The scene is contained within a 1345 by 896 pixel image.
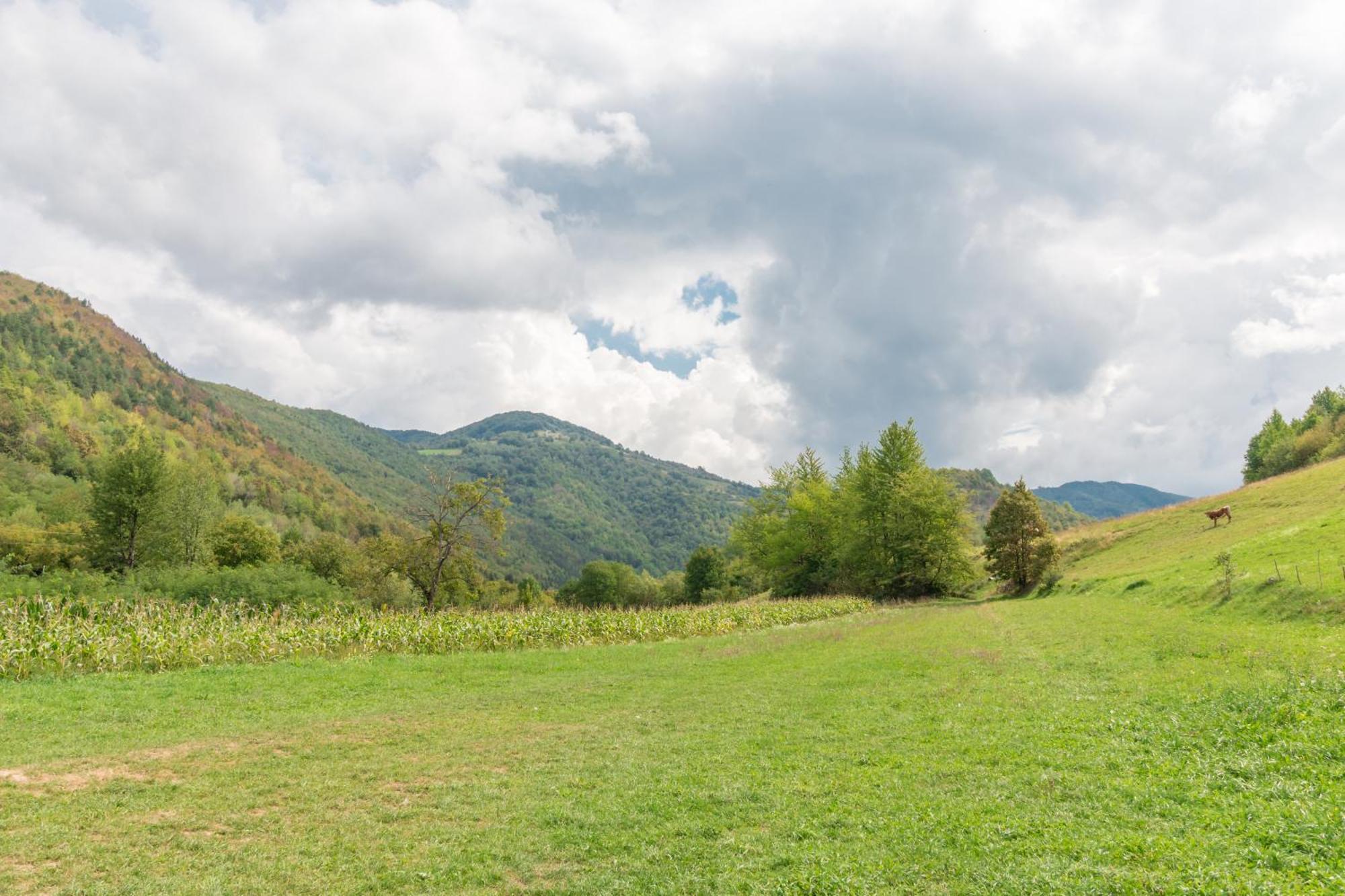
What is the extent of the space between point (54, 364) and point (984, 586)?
186 meters

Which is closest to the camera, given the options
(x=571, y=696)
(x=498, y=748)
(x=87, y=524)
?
(x=498, y=748)

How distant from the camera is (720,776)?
1086 centimetres

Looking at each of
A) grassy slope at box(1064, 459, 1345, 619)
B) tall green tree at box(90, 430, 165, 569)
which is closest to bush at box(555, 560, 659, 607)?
tall green tree at box(90, 430, 165, 569)

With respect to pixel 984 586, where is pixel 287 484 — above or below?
above

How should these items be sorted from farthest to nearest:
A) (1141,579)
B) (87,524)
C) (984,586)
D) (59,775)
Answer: (984,586), (87,524), (1141,579), (59,775)

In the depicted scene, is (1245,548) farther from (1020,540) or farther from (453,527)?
(453,527)

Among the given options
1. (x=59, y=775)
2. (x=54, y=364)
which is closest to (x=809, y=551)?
(x=59, y=775)

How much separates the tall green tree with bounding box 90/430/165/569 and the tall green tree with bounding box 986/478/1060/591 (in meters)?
65.5

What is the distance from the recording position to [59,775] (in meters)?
10.4

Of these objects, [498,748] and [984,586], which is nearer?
[498,748]

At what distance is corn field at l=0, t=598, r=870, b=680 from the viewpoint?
19.1m

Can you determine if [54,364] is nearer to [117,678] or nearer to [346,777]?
[117,678]

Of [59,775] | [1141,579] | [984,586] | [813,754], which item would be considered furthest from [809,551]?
[59,775]

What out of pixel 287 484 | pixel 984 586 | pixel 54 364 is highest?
pixel 54 364
